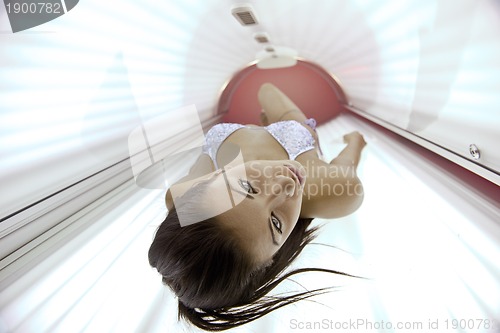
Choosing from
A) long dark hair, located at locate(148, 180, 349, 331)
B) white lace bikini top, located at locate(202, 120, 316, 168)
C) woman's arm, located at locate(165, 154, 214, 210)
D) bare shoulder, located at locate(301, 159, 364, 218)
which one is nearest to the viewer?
long dark hair, located at locate(148, 180, 349, 331)

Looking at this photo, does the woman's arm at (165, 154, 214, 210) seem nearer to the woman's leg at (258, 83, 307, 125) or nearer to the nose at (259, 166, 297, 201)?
the nose at (259, 166, 297, 201)

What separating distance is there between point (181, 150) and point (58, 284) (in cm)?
124

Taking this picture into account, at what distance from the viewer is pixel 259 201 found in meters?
1.07

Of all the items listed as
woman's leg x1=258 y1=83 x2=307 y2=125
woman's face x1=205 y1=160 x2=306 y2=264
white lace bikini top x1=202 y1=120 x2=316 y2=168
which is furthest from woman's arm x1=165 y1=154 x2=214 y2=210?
woman's leg x1=258 y1=83 x2=307 y2=125

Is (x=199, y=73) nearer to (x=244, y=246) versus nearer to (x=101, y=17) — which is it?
(x=101, y=17)

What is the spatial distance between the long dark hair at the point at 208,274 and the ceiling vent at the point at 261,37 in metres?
1.54

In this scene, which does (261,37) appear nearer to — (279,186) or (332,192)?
(332,192)

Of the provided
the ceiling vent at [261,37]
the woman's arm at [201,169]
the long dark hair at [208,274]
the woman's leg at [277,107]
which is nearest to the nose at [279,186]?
the long dark hair at [208,274]

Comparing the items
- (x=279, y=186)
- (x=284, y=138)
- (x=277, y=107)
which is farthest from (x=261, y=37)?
(x=279, y=186)

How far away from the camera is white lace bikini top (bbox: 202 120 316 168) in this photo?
1.70m

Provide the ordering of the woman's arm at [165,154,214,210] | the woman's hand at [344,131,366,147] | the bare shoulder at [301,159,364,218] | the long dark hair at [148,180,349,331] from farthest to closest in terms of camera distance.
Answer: the woman's hand at [344,131,366,147] → the woman's arm at [165,154,214,210] → the bare shoulder at [301,159,364,218] → the long dark hair at [148,180,349,331]

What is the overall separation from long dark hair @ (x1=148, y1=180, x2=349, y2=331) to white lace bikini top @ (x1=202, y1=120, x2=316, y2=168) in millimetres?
741

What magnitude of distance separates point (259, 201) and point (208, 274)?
281mm

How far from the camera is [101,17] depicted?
47.8 inches
